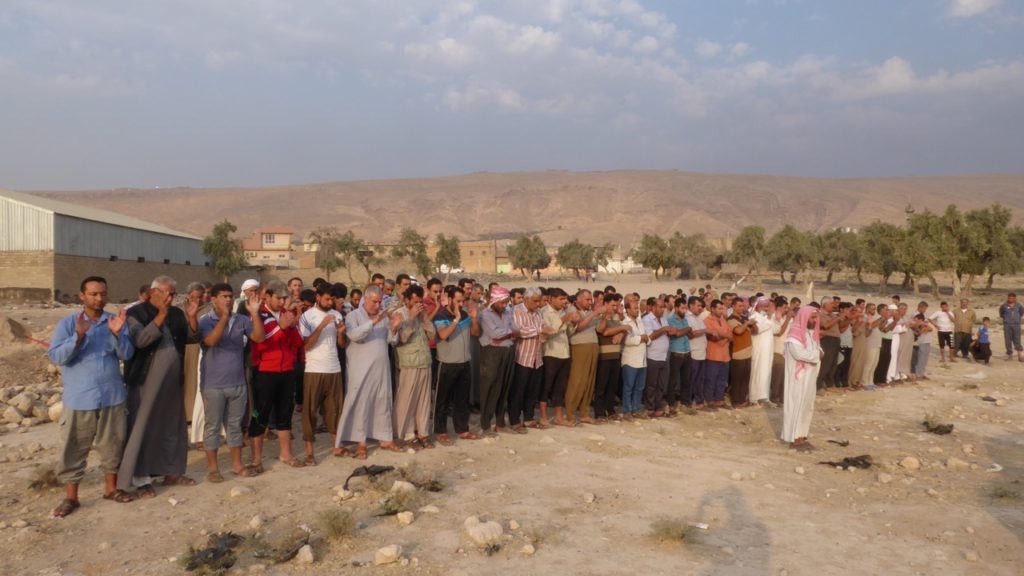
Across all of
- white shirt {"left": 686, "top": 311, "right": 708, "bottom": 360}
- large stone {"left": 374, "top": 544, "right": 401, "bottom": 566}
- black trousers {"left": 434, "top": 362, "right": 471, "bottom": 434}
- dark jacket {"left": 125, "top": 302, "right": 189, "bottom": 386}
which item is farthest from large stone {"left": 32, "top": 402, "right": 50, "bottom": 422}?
white shirt {"left": 686, "top": 311, "right": 708, "bottom": 360}

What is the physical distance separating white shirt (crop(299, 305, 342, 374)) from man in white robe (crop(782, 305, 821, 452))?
4600 mm

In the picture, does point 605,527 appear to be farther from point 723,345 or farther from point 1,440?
point 1,440

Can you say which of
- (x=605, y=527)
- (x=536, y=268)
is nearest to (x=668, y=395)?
(x=605, y=527)

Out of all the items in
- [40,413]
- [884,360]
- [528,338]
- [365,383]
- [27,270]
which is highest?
[528,338]

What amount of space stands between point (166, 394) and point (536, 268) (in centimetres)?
5635

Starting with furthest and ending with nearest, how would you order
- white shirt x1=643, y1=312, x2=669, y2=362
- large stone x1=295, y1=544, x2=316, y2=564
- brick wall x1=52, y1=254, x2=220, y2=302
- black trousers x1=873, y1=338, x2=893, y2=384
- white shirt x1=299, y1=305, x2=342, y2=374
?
brick wall x1=52, y1=254, x2=220, y2=302, black trousers x1=873, y1=338, x2=893, y2=384, white shirt x1=643, y1=312, x2=669, y2=362, white shirt x1=299, y1=305, x2=342, y2=374, large stone x1=295, y1=544, x2=316, y2=564

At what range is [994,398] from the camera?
35.4 feet

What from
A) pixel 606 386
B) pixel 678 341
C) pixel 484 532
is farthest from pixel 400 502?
pixel 678 341

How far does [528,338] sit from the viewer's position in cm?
768

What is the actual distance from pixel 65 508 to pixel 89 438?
467 millimetres

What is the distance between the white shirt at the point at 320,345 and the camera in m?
6.18

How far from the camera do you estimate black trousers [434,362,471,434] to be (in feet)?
23.1

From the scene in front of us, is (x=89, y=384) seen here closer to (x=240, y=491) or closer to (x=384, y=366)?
(x=240, y=491)

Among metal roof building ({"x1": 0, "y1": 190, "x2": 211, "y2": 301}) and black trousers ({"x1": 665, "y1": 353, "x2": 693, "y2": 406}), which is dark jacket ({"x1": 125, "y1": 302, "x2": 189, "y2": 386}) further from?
metal roof building ({"x1": 0, "y1": 190, "x2": 211, "y2": 301})
